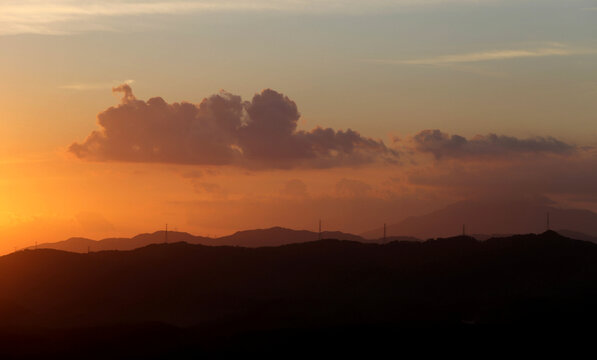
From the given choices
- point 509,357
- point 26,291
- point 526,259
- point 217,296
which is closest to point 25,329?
point 217,296

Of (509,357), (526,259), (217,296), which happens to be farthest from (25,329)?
(526,259)

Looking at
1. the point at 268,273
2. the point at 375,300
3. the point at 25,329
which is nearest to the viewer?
the point at 25,329

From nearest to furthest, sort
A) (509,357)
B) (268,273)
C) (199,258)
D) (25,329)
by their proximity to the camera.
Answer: (509,357) < (25,329) < (268,273) < (199,258)

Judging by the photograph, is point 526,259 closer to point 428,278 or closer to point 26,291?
point 428,278

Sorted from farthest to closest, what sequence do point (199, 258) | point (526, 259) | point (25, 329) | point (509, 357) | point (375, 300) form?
point (199, 258) → point (526, 259) → point (375, 300) → point (25, 329) → point (509, 357)

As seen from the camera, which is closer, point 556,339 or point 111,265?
point 556,339

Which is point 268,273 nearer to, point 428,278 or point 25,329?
point 428,278

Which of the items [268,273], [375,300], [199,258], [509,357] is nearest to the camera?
[509,357]

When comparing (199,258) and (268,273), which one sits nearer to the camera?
(268,273)

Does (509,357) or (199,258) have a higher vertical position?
(199,258)
